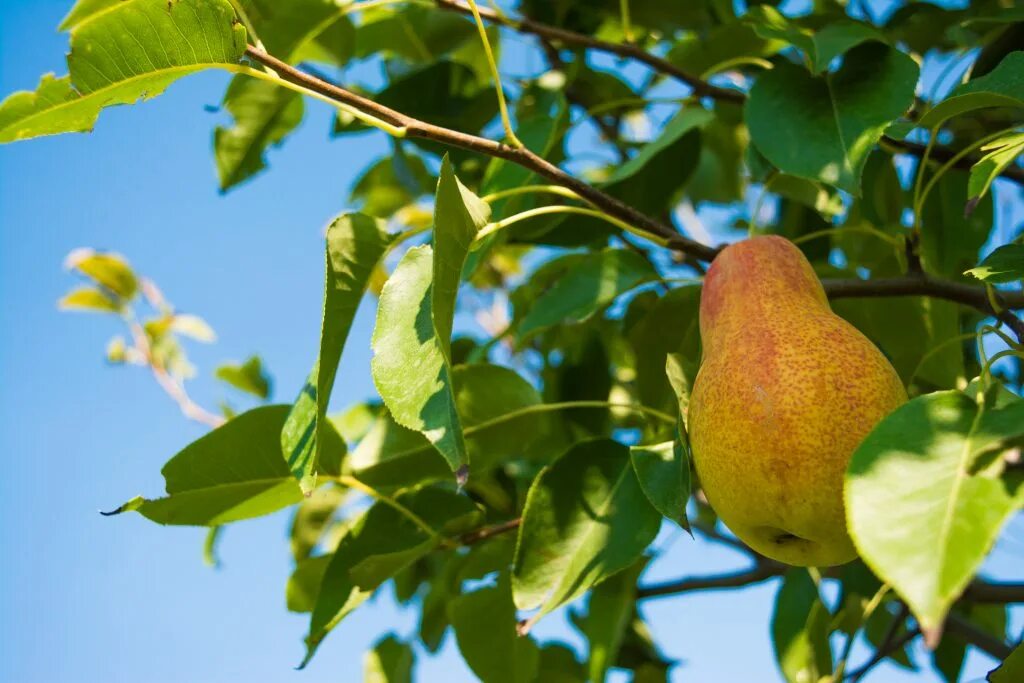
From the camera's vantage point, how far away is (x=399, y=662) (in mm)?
1863

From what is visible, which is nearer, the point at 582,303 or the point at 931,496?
the point at 931,496

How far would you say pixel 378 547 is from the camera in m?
1.36

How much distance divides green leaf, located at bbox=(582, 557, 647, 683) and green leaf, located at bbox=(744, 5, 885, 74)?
2.49ft

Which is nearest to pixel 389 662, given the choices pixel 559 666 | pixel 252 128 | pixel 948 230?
pixel 559 666

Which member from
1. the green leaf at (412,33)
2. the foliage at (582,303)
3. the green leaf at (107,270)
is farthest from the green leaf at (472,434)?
the green leaf at (107,270)

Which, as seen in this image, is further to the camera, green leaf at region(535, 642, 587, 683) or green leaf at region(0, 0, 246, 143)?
green leaf at region(535, 642, 587, 683)

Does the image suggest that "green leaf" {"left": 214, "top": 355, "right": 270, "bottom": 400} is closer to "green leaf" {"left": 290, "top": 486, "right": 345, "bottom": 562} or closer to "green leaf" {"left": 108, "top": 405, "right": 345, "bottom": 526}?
"green leaf" {"left": 290, "top": 486, "right": 345, "bottom": 562}

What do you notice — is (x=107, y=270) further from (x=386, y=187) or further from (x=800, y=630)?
(x=800, y=630)

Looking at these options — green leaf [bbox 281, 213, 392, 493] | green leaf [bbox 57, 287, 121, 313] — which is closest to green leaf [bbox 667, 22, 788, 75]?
green leaf [bbox 281, 213, 392, 493]

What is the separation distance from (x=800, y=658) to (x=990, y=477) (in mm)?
1216

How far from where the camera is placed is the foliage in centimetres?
89

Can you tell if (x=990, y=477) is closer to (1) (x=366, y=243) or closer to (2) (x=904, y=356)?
(1) (x=366, y=243)

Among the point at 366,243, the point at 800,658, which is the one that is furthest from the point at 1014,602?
the point at 366,243

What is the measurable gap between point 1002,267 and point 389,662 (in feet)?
4.39
